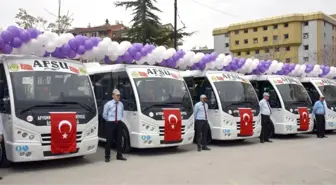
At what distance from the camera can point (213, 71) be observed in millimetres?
13125

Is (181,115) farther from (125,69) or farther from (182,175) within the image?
(182,175)

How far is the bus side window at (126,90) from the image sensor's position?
10.6 m

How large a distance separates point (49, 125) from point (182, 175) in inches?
115

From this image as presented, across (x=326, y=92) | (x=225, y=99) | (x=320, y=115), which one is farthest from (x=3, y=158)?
(x=326, y=92)

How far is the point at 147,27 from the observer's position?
26766 millimetres

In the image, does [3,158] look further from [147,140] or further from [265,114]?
[265,114]

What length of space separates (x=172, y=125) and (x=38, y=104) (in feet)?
12.0

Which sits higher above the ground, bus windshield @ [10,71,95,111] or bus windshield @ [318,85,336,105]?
bus windshield @ [10,71,95,111]

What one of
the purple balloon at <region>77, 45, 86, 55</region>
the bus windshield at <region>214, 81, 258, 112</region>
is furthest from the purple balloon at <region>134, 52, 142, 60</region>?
the bus windshield at <region>214, 81, 258, 112</region>

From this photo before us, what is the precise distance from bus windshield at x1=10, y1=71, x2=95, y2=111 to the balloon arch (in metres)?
0.86

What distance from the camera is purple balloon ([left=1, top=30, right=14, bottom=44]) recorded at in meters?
8.63

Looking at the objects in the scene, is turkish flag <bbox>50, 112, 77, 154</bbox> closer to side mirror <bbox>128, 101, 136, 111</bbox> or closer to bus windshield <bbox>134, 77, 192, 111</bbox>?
side mirror <bbox>128, 101, 136, 111</bbox>

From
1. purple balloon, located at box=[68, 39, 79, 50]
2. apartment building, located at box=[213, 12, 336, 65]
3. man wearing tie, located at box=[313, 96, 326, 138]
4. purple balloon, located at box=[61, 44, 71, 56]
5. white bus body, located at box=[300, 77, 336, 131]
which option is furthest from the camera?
apartment building, located at box=[213, 12, 336, 65]

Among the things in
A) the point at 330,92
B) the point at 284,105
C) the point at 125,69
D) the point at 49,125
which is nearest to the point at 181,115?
the point at 125,69
